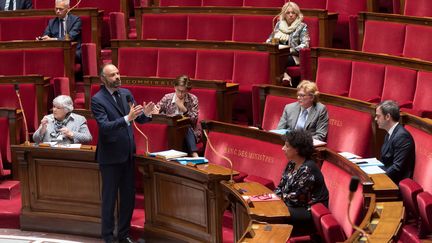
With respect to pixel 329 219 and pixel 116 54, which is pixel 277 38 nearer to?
pixel 116 54

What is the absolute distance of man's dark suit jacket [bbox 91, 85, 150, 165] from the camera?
161 centimetres

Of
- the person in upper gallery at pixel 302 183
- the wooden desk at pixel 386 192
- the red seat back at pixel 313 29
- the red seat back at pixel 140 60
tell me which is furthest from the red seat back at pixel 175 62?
the wooden desk at pixel 386 192

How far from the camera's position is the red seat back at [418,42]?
2029 millimetres

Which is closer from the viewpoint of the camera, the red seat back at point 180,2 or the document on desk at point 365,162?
the document on desk at point 365,162

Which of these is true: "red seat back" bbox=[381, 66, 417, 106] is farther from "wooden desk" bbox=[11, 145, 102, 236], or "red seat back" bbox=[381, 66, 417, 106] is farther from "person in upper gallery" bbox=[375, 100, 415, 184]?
"wooden desk" bbox=[11, 145, 102, 236]

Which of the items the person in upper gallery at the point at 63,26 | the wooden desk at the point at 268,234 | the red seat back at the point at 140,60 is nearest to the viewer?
the wooden desk at the point at 268,234

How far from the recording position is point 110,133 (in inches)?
63.4

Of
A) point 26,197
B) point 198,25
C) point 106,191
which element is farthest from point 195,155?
point 198,25

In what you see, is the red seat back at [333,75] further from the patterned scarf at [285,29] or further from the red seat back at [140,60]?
the red seat back at [140,60]

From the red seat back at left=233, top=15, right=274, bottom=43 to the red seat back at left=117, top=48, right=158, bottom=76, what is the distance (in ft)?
0.80

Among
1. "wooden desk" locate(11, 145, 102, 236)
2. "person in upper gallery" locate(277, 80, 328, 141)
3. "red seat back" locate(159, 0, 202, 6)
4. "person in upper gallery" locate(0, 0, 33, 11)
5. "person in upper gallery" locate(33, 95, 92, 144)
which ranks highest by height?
"red seat back" locate(159, 0, 202, 6)

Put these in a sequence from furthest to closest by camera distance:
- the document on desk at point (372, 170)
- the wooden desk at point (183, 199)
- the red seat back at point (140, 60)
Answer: the red seat back at point (140, 60)
the wooden desk at point (183, 199)
the document on desk at point (372, 170)

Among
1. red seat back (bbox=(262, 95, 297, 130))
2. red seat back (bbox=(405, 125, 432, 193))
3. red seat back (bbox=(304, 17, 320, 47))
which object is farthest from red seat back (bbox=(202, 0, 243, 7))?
red seat back (bbox=(405, 125, 432, 193))

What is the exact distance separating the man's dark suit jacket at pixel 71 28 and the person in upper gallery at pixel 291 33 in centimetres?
53
